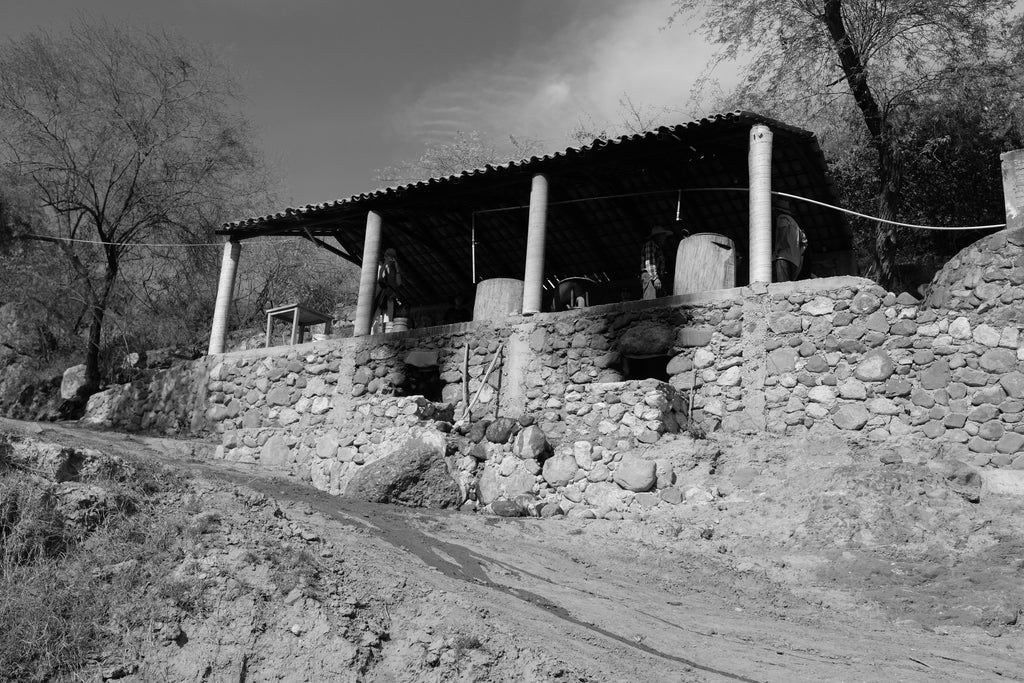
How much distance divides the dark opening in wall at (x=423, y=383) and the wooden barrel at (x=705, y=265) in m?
3.49

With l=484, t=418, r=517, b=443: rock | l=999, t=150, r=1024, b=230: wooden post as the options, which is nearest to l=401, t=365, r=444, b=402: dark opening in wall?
l=484, t=418, r=517, b=443: rock

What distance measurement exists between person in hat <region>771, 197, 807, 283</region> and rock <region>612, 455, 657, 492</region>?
2.97 metres

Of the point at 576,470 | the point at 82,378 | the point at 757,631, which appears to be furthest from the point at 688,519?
the point at 82,378

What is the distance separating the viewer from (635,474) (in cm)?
854

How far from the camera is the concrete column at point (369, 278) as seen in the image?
12.4 meters

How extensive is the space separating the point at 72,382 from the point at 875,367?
13.3 meters

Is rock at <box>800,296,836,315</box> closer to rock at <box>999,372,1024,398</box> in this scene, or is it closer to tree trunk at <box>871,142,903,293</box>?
rock at <box>999,372,1024,398</box>

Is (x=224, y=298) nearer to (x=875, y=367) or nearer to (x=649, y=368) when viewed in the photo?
(x=649, y=368)

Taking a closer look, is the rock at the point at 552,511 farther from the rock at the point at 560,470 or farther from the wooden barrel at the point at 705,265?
the wooden barrel at the point at 705,265

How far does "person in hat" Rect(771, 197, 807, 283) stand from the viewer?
1016 cm

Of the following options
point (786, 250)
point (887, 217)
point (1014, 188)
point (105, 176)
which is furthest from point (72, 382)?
point (1014, 188)

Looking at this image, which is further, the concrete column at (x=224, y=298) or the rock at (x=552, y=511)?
the concrete column at (x=224, y=298)

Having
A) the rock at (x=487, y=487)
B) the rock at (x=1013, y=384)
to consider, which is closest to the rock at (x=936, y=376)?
the rock at (x=1013, y=384)

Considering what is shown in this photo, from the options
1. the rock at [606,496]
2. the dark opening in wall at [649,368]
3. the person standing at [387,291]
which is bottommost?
the rock at [606,496]
